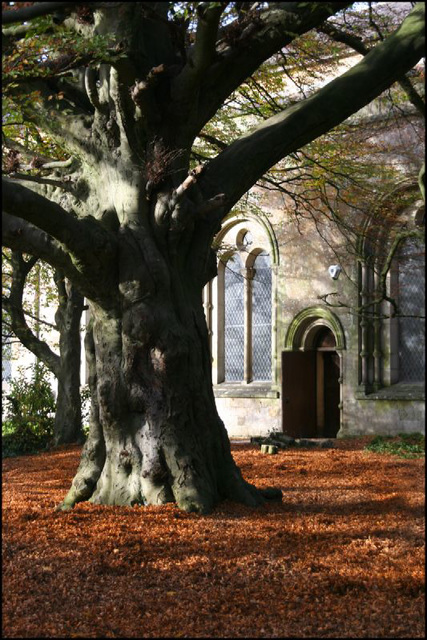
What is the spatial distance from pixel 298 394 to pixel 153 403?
42.7ft

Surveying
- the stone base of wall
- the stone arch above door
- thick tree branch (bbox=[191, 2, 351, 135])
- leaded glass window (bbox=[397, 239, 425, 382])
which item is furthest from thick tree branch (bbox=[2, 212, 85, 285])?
the stone base of wall

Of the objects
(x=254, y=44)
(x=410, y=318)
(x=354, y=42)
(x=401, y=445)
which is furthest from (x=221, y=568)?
(x=410, y=318)

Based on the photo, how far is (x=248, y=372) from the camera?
22.2 metres

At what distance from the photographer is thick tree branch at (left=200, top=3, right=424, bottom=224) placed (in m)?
7.79

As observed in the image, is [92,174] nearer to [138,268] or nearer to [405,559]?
[138,268]

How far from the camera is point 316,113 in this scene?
26.2ft

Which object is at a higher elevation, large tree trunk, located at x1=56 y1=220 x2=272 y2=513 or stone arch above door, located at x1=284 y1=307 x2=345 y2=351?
stone arch above door, located at x1=284 y1=307 x2=345 y2=351

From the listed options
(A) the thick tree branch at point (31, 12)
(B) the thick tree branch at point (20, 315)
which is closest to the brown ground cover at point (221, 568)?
(A) the thick tree branch at point (31, 12)

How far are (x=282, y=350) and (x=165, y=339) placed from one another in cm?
1341

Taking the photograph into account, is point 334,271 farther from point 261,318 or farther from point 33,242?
point 33,242

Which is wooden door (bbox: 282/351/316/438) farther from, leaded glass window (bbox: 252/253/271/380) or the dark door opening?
leaded glass window (bbox: 252/253/271/380)

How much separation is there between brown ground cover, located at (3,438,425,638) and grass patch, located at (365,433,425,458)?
560 cm

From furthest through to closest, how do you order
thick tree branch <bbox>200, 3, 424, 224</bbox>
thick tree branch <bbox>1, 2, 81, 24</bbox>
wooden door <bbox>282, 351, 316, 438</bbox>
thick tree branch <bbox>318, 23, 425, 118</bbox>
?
wooden door <bbox>282, 351, 316, 438</bbox>, thick tree branch <bbox>318, 23, 425, 118</bbox>, thick tree branch <bbox>200, 3, 424, 224</bbox>, thick tree branch <bbox>1, 2, 81, 24</bbox>

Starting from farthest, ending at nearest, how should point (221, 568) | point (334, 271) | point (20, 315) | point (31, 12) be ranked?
point (334, 271) < point (20, 315) < point (221, 568) < point (31, 12)
